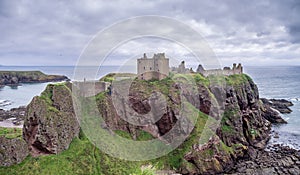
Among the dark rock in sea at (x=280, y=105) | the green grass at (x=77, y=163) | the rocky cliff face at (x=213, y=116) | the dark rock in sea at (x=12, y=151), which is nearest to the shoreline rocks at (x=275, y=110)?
the dark rock in sea at (x=280, y=105)

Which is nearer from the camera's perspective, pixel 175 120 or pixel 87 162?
pixel 87 162

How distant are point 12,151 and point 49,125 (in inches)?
254

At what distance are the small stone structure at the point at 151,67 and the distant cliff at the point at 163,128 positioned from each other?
3420mm

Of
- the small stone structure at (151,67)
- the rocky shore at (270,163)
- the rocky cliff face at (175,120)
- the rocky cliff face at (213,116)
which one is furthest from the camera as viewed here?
the small stone structure at (151,67)

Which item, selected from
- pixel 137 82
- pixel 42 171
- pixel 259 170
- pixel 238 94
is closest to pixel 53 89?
pixel 42 171

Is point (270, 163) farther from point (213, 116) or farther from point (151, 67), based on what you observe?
point (151, 67)

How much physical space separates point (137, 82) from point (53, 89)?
2133 centimetres

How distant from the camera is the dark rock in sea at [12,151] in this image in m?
37.2

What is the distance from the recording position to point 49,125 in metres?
42.3

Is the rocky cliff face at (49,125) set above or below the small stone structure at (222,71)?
below

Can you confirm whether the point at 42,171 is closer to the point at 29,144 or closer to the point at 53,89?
the point at 29,144

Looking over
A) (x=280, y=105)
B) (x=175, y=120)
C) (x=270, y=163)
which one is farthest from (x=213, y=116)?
(x=280, y=105)

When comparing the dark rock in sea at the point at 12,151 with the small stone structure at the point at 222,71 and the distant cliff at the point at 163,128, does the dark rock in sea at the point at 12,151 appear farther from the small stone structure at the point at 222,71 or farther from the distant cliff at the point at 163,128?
the small stone structure at the point at 222,71

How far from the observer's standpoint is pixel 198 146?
54.9m
